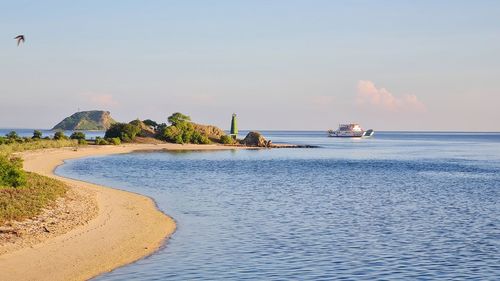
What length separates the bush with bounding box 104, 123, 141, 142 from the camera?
15710 cm

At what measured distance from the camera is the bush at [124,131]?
515ft

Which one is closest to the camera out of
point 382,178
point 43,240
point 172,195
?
point 43,240

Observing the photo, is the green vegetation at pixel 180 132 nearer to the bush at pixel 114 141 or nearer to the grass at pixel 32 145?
the bush at pixel 114 141

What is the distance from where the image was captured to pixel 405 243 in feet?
96.1

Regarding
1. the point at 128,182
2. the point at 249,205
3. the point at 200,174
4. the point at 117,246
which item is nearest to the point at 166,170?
the point at 200,174

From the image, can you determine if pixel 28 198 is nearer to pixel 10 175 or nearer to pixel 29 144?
pixel 10 175

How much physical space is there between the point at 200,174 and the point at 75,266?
50245 millimetres

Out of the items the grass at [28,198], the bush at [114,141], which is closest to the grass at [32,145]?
the bush at [114,141]

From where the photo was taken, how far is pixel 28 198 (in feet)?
114

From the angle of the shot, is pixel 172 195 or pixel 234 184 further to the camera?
pixel 234 184

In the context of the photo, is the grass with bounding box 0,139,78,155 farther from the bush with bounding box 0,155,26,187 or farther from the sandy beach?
the sandy beach

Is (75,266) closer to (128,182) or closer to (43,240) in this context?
(43,240)

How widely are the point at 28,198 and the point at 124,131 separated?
125 metres

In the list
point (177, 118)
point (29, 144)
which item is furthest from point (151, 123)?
point (29, 144)
